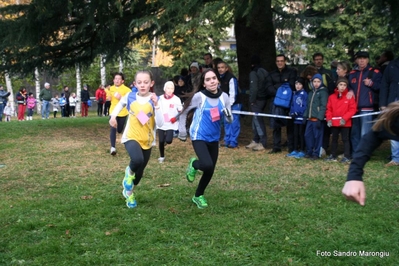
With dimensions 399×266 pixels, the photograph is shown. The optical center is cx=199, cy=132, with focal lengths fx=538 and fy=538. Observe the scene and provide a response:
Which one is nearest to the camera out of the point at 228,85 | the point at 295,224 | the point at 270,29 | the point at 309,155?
the point at 295,224

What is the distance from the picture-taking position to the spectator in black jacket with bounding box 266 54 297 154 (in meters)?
12.4

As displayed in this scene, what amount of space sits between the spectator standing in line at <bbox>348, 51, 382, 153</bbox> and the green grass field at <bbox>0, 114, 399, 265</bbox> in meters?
0.77

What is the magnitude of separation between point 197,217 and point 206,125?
1.33m

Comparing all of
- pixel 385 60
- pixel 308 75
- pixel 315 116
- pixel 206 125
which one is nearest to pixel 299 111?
pixel 315 116

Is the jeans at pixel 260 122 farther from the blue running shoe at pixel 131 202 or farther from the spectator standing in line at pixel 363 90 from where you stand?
the blue running shoe at pixel 131 202

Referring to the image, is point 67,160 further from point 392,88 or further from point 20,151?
point 392,88

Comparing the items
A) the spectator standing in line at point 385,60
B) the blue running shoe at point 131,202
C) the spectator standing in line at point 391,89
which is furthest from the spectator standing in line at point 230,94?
the blue running shoe at point 131,202

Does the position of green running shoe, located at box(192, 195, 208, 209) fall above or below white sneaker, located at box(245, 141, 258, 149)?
Answer: below

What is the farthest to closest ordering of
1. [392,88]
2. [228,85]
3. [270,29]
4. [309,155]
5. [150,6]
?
[270,29] < [150,6] < [228,85] < [309,155] < [392,88]

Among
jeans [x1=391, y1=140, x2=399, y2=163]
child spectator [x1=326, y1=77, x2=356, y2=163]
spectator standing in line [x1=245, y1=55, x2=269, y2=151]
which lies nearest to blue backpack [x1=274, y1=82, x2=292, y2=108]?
spectator standing in line [x1=245, y1=55, x2=269, y2=151]

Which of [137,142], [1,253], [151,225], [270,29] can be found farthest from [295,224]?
[270,29]

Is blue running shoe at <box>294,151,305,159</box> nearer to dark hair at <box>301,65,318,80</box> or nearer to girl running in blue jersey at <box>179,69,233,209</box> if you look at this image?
dark hair at <box>301,65,318,80</box>

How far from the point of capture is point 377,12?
11797 millimetres

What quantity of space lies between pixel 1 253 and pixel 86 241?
35.9 inches
